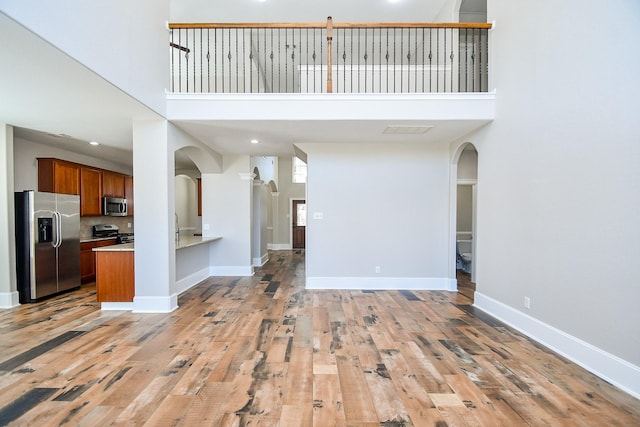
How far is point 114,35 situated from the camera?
2.74 m

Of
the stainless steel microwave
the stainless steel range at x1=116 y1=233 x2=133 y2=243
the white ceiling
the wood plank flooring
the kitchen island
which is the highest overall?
the white ceiling

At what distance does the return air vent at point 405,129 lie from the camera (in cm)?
405

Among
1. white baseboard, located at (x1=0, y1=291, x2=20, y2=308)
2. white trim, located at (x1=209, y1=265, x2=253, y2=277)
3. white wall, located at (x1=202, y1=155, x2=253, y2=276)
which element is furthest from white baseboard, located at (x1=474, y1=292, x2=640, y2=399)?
white baseboard, located at (x1=0, y1=291, x2=20, y2=308)

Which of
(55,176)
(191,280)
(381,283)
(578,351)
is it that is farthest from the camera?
(191,280)

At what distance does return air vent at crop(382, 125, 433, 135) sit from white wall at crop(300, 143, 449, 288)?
2.19 ft

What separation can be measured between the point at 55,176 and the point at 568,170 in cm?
701

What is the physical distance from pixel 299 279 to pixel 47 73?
4.53m

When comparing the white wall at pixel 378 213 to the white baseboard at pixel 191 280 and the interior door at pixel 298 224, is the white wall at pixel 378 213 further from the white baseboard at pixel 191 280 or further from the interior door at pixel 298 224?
the interior door at pixel 298 224

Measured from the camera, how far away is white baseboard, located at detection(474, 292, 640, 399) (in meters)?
2.12

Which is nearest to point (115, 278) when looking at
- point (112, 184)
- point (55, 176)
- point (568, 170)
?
point (55, 176)

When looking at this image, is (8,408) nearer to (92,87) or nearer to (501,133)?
(92,87)

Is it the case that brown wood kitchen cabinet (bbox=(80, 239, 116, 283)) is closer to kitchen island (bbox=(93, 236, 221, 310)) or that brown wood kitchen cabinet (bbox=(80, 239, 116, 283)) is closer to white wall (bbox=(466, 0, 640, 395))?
kitchen island (bbox=(93, 236, 221, 310))

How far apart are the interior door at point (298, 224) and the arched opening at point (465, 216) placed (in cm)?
572

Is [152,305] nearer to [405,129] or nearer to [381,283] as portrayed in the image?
[381,283]
